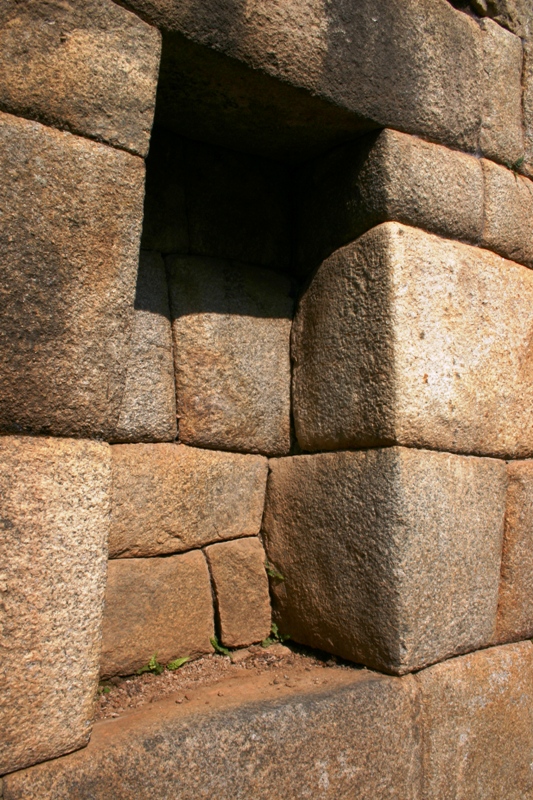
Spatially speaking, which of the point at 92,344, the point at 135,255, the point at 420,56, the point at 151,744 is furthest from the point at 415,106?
the point at 151,744

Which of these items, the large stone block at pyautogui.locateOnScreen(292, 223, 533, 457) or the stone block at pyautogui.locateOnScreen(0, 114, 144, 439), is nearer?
the stone block at pyautogui.locateOnScreen(0, 114, 144, 439)

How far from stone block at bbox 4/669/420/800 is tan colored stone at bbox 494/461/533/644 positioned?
54 cm

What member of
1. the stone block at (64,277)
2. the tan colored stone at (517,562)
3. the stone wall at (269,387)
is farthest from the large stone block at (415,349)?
the stone block at (64,277)

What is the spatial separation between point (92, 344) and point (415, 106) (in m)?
1.36

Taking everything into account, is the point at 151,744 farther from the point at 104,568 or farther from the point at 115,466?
the point at 115,466

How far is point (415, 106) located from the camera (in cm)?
226

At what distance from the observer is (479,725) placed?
85.7 inches

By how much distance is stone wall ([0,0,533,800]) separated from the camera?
1516 millimetres

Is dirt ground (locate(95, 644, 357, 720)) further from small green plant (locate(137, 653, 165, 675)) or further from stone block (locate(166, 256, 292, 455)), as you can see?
stone block (locate(166, 256, 292, 455))

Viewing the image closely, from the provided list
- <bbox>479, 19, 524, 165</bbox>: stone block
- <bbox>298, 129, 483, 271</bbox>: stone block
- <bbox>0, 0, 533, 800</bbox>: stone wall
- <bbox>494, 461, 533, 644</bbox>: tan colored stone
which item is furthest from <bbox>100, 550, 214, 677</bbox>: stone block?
<bbox>479, 19, 524, 165</bbox>: stone block

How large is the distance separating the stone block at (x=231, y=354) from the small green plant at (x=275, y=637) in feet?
2.04

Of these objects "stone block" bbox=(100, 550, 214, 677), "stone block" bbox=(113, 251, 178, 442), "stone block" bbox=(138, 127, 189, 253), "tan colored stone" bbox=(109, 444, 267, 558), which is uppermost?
"stone block" bbox=(138, 127, 189, 253)

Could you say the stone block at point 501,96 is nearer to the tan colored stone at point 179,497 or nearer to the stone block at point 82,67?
the stone block at point 82,67

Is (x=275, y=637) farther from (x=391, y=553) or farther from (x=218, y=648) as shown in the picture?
(x=391, y=553)
